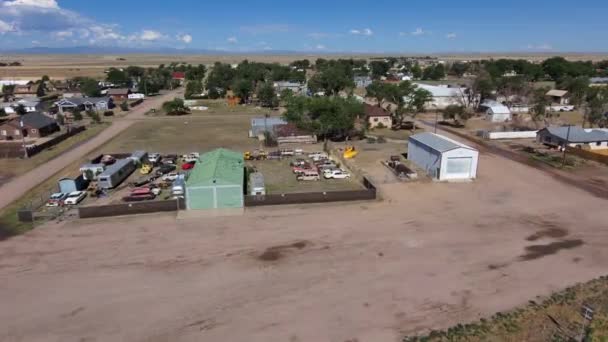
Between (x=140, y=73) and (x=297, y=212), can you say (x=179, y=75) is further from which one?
(x=297, y=212)

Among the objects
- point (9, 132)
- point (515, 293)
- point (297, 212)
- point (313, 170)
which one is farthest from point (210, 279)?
point (9, 132)

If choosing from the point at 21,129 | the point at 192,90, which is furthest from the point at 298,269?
the point at 192,90

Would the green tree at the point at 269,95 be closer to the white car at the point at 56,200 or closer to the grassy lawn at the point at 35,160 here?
the grassy lawn at the point at 35,160

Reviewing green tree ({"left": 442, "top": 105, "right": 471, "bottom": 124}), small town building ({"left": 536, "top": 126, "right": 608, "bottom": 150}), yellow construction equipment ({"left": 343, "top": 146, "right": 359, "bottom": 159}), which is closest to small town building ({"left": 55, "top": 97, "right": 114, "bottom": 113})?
yellow construction equipment ({"left": 343, "top": 146, "right": 359, "bottom": 159})

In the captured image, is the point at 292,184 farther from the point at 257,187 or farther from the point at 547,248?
the point at 547,248

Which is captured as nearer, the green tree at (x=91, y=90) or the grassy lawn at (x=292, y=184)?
the grassy lawn at (x=292, y=184)

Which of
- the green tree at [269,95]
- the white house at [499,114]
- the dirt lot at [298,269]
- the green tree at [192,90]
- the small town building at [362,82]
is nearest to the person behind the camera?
the dirt lot at [298,269]

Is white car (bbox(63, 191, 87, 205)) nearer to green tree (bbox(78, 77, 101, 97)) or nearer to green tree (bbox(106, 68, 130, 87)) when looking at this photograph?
green tree (bbox(78, 77, 101, 97))

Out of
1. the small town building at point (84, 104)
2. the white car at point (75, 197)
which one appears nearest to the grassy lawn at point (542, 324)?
the white car at point (75, 197)
